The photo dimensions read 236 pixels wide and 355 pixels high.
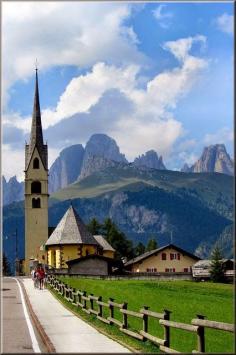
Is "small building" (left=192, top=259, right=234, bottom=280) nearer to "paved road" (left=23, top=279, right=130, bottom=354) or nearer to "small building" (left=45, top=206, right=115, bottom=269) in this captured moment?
"small building" (left=45, top=206, right=115, bottom=269)

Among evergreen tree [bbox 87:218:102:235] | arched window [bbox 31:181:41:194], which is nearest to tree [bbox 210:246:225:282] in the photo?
arched window [bbox 31:181:41:194]

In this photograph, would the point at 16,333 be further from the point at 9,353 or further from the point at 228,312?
the point at 228,312

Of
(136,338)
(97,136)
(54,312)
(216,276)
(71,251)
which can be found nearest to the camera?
(97,136)

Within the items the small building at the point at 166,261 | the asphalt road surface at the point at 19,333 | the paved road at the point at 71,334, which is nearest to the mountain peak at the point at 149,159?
the paved road at the point at 71,334

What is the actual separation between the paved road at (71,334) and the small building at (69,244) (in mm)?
61917

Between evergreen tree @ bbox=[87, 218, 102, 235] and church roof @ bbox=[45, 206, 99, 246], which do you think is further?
evergreen tree @ bbox=[87, 218, 102, 235]

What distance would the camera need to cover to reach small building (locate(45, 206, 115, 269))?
8993 centimetres

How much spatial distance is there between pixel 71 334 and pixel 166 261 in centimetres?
7436

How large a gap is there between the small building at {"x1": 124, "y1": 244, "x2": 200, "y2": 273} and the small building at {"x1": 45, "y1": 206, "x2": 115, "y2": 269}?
20.8 feet

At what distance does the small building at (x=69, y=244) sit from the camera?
89931 mm

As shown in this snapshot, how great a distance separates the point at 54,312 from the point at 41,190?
3467 inches

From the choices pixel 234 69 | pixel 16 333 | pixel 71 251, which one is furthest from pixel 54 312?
pixel 71 251

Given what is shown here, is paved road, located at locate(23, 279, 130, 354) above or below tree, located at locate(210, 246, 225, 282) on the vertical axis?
above

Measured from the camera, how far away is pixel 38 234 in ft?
382
